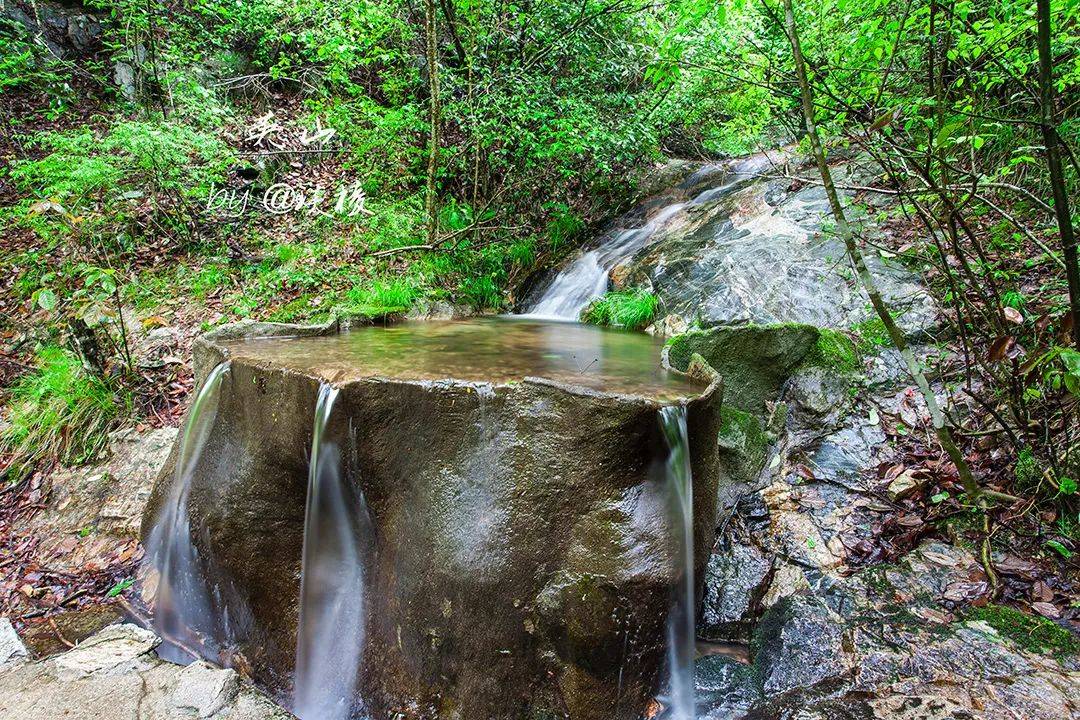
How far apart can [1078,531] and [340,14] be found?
320 inches

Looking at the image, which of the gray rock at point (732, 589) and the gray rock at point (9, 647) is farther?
the gray rock at point (732, 589)

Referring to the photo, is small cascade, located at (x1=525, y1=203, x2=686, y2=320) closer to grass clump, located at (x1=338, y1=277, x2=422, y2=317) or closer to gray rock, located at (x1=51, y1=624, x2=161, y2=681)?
grass clump, located at (x1=338, y1=277, x2=422, y2=317)

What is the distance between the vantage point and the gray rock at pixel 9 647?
7.39 feet

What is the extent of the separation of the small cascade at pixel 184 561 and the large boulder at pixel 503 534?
20.5 inches

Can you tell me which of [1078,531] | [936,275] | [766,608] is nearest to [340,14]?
[936,275]

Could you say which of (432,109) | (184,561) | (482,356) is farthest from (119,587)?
(432,109)

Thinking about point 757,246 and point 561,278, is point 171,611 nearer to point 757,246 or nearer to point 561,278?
point 561,278

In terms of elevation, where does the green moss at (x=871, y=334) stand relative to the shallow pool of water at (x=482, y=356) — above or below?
above

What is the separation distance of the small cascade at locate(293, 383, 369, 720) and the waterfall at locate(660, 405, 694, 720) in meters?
1.60

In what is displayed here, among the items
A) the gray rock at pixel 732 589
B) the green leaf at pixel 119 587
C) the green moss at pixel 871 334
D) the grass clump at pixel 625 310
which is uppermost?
the grass clump at pixel 625 310

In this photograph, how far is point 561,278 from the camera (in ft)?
23.5

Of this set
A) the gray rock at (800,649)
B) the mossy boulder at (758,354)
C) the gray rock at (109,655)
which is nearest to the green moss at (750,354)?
the mossy boulder at (758,354)

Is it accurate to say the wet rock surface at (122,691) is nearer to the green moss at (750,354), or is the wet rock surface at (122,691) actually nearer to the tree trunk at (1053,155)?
the green moss at (750,354)

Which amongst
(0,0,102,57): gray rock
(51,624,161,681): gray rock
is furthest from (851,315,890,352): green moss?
(0,0,102,57): gray rock
